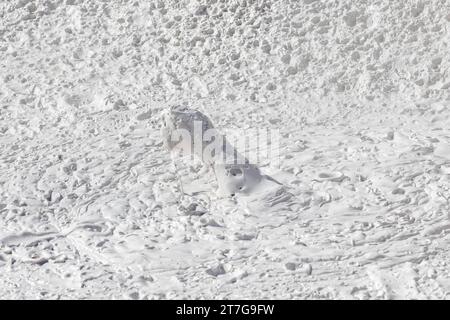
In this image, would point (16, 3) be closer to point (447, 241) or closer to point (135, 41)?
point (135, 41)

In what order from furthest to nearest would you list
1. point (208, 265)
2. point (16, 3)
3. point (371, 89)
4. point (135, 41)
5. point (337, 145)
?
point (16, 3)
point (135, 41)
point (371, 89)
point (337, 145)
point (208, 265)

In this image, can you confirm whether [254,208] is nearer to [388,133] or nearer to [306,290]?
[306,290]

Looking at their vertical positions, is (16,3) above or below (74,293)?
above

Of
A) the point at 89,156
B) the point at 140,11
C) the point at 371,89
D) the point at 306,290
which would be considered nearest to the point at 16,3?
the point at 140,11

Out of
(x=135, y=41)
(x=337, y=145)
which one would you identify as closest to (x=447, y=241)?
(x=337, y=145)

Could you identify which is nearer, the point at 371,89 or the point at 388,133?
the point at 388,133

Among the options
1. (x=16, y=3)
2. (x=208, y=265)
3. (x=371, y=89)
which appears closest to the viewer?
(x=208, y=265)

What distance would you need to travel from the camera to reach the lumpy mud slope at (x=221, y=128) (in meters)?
5.50

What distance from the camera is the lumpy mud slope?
18.0ft

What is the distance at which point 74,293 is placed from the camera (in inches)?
209

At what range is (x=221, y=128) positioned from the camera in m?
7.69

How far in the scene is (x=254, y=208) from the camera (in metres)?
6.19
